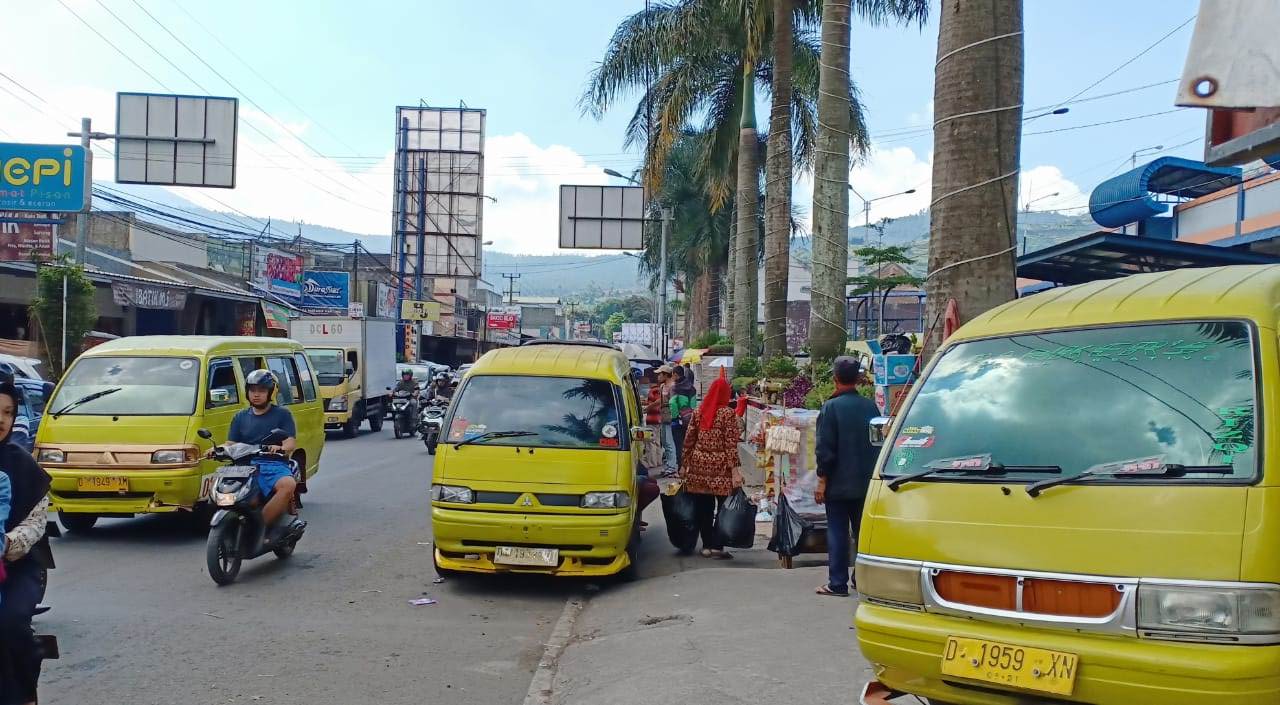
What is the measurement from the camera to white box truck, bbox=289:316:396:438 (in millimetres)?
23953

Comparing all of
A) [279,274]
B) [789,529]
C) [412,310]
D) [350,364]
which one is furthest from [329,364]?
[412,310]

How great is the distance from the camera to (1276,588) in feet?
11.3

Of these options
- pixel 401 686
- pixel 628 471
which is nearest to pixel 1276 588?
pixel 401 686

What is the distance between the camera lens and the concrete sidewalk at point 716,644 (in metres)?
5.53

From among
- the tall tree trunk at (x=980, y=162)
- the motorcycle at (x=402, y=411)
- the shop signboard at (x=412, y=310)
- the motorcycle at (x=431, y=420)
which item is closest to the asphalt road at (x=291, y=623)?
the tall tree trunk at (x=980, y=162)

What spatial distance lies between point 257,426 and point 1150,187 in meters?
22.2

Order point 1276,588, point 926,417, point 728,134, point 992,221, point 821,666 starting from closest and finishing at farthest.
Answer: point 1276,588 < point 926,417 < point 821,666 < point 992,221 < point 728,134

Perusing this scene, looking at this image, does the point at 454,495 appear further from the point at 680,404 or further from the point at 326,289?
the point at 326,289

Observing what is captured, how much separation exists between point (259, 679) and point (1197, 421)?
5.03m

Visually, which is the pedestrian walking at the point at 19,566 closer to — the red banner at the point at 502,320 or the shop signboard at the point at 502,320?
the shop signboard at the point at 502,320

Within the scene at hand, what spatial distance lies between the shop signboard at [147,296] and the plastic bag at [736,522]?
22.9 meters

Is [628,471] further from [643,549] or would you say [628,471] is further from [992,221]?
[992,221]

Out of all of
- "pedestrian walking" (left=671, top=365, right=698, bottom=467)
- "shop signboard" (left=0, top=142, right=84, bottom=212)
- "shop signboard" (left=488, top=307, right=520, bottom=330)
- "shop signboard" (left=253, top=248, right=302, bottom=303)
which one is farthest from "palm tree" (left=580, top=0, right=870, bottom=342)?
"shop signboard" (left=488, top=307, right=520, bottom=330)

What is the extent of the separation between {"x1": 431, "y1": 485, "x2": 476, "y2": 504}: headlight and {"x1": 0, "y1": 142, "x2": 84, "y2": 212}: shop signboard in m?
19.1
